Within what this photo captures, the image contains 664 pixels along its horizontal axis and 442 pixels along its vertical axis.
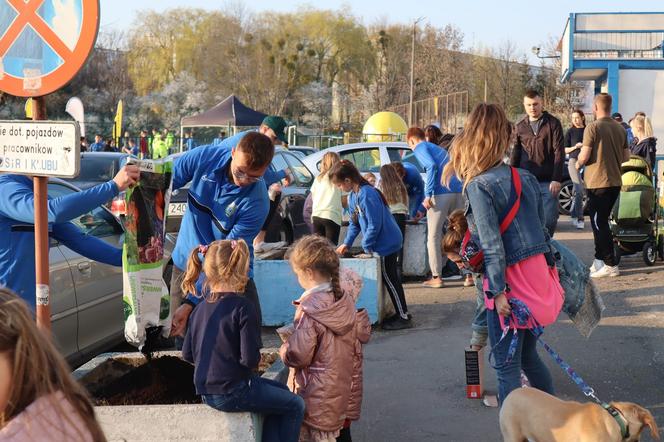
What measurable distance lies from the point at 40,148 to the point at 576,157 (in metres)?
12.3

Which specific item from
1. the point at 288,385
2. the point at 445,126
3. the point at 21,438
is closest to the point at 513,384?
the point at 288,385

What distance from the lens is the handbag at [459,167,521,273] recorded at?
4.45 metres

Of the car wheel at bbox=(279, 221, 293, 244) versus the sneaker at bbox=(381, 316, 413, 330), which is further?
the car wheel at bbox=(279, 221, 293, 244)

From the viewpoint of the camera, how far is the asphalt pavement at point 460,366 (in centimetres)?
540

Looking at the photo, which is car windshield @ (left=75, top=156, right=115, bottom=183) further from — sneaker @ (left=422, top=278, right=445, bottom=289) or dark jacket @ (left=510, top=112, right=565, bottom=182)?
dark jacket @ (left=510, top=112, right=565, bottom=182)

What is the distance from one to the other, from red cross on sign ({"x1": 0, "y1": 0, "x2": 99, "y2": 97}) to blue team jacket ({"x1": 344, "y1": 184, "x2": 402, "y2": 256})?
4.36 m

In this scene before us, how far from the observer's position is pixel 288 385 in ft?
15.6

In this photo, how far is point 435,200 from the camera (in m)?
10.0

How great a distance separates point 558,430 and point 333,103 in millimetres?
77663

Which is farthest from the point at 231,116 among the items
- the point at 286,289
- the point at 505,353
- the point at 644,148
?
the point at 505,353

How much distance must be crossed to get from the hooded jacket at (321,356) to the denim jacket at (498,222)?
2.73ft

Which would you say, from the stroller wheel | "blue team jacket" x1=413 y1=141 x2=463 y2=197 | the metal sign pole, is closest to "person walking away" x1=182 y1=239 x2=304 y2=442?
the metal sign pole

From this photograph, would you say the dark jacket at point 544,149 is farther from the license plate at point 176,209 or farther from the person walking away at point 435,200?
the license plate at point 176,209

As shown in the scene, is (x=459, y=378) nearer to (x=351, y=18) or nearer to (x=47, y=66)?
(x=47, y=66)
